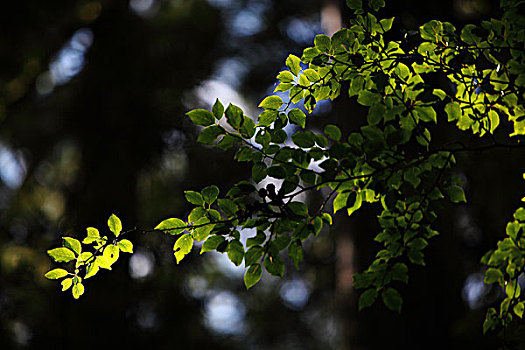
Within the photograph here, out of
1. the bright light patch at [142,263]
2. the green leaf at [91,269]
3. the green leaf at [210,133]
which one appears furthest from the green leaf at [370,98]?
the bright light patch at [142,263]

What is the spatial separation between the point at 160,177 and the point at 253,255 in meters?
4.89

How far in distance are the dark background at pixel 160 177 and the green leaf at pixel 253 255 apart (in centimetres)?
147

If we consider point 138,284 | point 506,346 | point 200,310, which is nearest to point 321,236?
point 200,310

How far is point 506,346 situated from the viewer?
3.97 feet

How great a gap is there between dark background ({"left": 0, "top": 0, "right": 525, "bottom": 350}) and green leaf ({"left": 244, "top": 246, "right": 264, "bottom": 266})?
4.81 ft

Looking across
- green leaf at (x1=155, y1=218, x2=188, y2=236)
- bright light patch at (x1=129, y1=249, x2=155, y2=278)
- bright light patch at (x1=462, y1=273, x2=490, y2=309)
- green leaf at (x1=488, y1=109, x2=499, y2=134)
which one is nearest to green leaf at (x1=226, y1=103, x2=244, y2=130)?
green leaf at (x1=155, y1=218, x2=188, y2=236)

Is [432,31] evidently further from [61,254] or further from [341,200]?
[61,254]

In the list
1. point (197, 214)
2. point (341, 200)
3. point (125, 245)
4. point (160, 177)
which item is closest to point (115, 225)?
point (125, 245)

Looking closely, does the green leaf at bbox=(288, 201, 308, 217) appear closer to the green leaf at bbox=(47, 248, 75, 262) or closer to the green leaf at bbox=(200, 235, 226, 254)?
the green leaf at bbox=(200, 235, 226, 254)

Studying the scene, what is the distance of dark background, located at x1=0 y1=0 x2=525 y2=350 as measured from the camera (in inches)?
102

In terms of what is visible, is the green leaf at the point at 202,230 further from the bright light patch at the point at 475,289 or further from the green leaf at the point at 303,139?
the bright light patch at the point at 475,289

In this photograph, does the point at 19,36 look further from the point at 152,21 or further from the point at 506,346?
the point at 506,346

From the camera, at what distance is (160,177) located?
228 inches

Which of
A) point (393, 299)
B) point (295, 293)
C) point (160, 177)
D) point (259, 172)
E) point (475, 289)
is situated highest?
point (259, 172)
